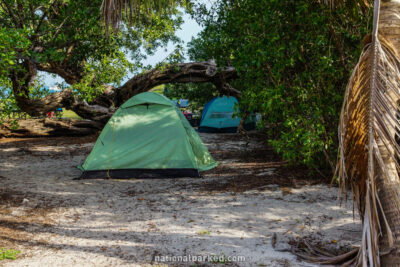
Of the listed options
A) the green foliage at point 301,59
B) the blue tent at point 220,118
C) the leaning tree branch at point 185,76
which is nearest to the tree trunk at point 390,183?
the green foliage at point 301,59

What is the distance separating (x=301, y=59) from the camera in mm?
6062

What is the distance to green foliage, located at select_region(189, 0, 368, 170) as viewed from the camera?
19.6 ft

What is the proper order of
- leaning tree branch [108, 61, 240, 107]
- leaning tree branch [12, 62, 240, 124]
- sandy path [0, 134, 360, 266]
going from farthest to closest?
leaning tree branch [108, 61, 240, 107], leaning tree branch [12, 62, 240, 124], sandy path [0, 134, 360, 266]

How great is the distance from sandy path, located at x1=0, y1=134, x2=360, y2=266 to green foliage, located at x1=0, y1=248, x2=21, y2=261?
0.27 feet

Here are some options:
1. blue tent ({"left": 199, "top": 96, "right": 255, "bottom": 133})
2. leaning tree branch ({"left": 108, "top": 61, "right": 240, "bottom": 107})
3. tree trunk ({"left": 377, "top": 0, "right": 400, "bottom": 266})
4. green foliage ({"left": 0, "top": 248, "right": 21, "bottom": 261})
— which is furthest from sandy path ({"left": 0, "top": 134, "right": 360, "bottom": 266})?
blue tent ({"left": 199, "top": 96, "right": 255, "bottom": 133})

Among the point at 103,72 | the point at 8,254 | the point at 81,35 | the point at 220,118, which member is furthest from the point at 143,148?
the point at 220,118

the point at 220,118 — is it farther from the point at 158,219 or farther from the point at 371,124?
the point at 371,124

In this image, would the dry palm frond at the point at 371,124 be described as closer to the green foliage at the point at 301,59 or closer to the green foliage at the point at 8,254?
the green foliage at the point at 301,59

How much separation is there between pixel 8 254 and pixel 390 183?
400 centimetres

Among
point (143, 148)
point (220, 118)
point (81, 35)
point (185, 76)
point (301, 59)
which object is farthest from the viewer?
point (220, 118)

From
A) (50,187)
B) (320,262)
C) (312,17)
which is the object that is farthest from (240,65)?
(50,187)

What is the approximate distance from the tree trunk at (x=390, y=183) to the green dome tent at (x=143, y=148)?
17.3 feet

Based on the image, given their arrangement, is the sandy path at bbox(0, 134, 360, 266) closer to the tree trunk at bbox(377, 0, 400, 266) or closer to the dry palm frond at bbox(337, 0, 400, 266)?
the tree trunk at bbox(377, 0, 400, 266)

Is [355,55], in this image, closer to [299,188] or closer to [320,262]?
[299,188]
